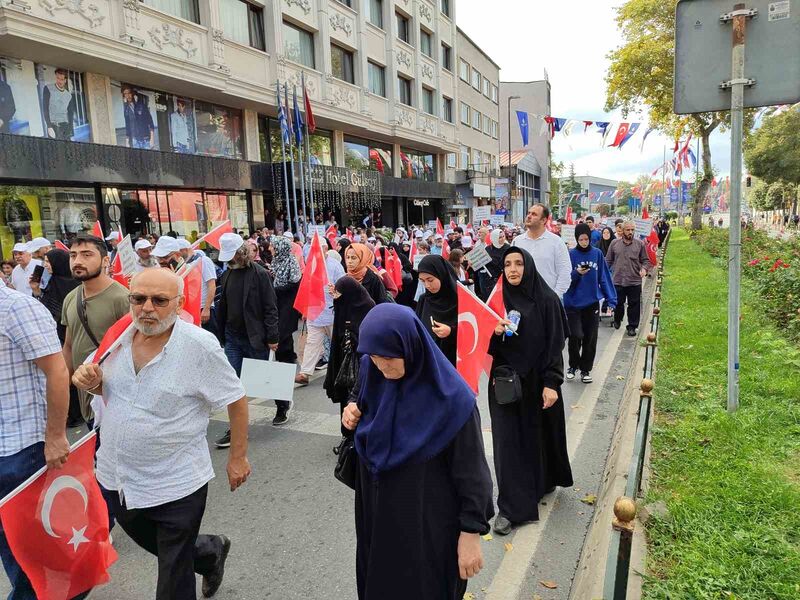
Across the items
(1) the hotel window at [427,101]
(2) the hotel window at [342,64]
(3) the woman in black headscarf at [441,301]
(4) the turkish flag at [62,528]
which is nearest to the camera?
(4) the turkish flag at [62,528]

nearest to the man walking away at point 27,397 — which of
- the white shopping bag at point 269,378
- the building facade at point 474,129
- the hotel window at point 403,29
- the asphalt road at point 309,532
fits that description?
the asphalt road at point 309,532

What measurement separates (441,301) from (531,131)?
7668 cm

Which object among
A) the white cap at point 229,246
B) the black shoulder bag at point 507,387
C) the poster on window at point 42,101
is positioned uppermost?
the poster on window at point 42,101

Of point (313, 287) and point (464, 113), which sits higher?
point (464, 113)

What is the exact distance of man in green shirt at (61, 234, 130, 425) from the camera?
3510 mm

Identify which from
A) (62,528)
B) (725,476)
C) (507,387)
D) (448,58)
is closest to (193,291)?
(62,528)

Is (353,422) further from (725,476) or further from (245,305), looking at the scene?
(245,305)

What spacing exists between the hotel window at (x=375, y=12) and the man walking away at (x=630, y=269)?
21641 millimetres

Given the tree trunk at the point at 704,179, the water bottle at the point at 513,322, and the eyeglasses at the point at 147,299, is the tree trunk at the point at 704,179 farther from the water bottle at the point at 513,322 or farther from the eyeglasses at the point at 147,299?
the eyeglasses at the point at 147,299

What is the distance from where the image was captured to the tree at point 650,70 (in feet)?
91.7

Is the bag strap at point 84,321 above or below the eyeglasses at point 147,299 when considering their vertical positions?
below

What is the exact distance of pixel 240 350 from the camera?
5863mm

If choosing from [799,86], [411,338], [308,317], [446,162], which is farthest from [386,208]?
[411,338]

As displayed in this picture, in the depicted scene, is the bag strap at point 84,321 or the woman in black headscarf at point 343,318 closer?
the bag strap at point 84,321
